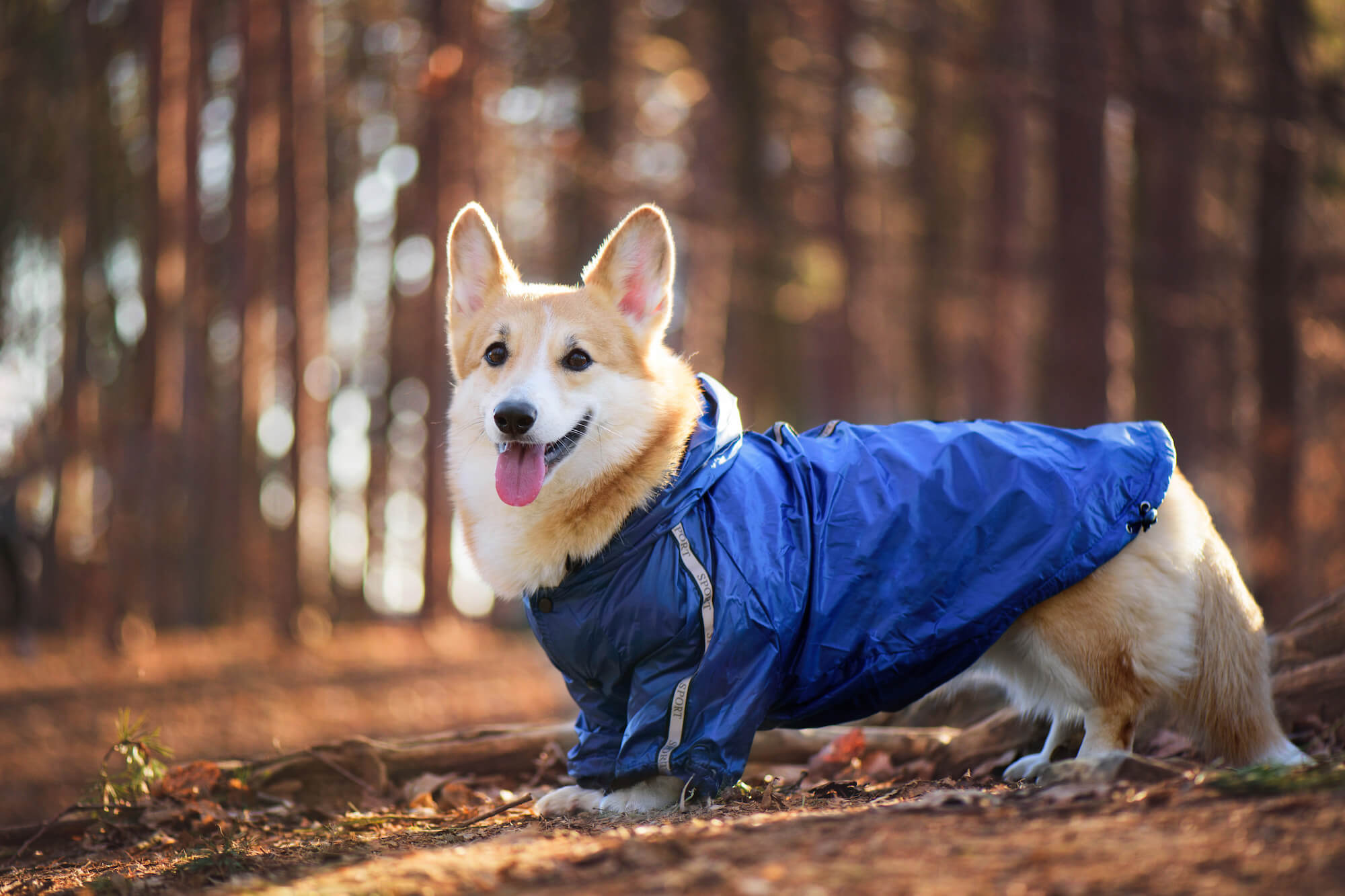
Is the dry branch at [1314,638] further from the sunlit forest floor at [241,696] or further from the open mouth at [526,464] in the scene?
the sunlit forest floor at [241,696]

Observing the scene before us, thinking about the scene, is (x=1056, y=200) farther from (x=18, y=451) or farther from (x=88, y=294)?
(x=18, y=451)

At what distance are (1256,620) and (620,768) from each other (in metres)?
2.39

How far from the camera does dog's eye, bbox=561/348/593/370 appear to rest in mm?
4359

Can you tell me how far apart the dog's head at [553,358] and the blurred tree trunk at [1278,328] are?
26.1ft

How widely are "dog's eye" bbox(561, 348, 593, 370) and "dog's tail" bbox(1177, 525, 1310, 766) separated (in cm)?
244

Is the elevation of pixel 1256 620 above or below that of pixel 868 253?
below

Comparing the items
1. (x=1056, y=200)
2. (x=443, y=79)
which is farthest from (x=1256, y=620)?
(x=443, y=79)

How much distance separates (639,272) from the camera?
4.64 meters

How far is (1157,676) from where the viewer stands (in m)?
3.86

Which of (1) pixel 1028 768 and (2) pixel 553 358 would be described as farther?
(2) pixel 553 358

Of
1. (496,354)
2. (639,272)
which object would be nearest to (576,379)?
(496,354)

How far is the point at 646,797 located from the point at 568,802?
320mm

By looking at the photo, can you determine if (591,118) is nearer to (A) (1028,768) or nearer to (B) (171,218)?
(B) (171,218)

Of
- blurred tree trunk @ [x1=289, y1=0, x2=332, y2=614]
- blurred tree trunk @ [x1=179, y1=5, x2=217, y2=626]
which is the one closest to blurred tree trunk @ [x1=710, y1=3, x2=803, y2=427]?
blurred tree trunk @ [x1=289, y1=0, x2=332, y2=614]
